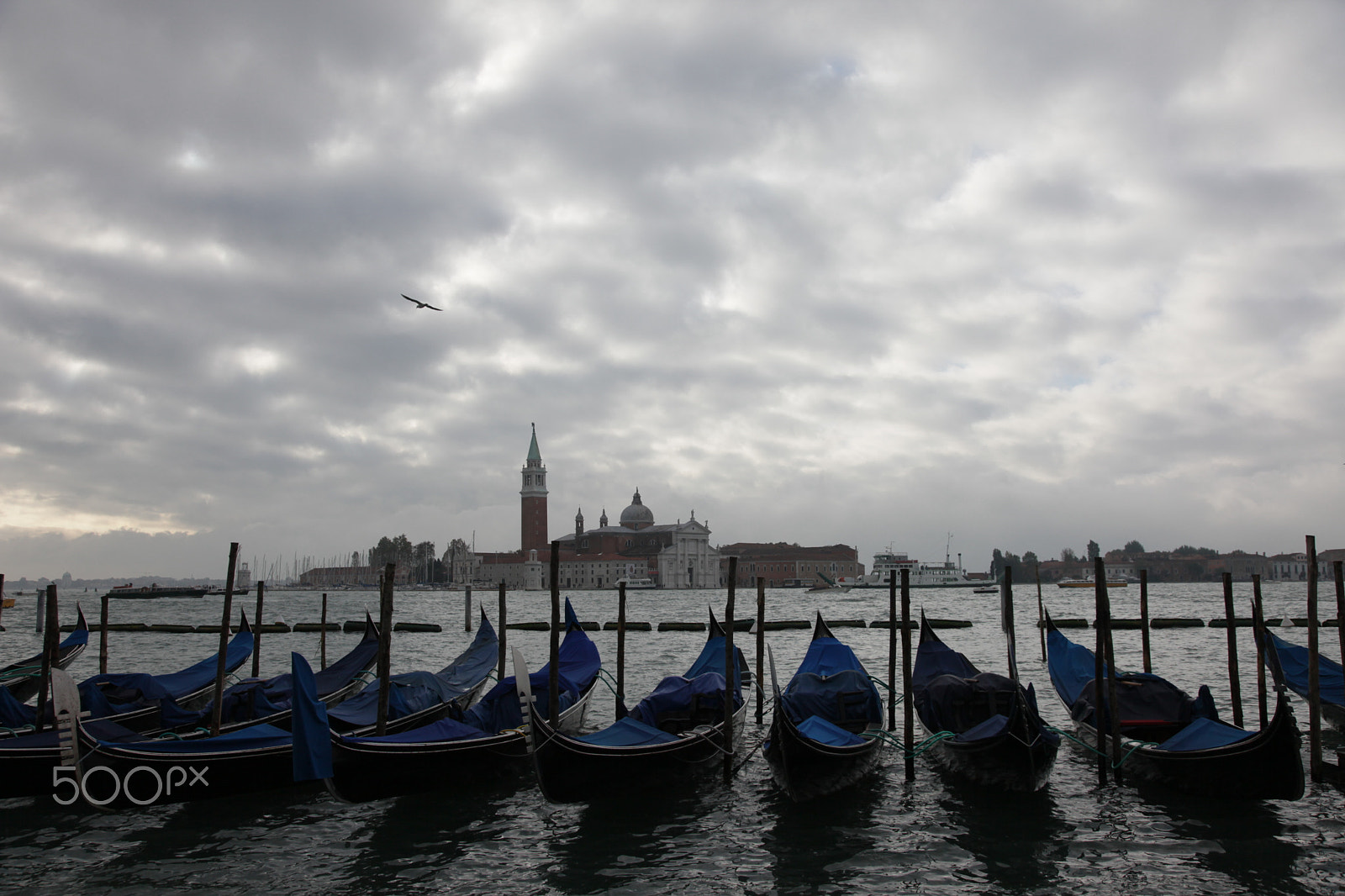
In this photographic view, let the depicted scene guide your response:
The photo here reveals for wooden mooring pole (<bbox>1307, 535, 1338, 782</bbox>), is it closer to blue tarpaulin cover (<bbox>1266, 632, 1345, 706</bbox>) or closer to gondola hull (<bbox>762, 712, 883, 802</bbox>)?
blue tarpaulin cover (<bbox>1266, 632, 1345, 706</bbox>)

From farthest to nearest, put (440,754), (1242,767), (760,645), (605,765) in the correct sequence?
(760,645)
(440,754)
(605,765)
(1242,767)

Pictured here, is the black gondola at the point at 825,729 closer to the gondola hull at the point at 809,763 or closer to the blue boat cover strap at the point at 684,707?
the gondola hull at the point at 809,763

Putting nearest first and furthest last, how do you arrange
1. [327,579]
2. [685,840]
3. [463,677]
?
1. [685,840]
2. [463,677]
3. [327,579]

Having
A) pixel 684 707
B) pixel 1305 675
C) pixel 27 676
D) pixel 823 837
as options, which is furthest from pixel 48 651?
pixel 1305 675

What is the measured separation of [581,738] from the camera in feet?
28.0

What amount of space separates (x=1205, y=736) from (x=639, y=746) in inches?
204

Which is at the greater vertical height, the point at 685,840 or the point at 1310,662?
the point at 1310,662

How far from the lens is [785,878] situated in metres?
6.63

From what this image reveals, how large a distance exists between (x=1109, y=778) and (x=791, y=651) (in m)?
15.3

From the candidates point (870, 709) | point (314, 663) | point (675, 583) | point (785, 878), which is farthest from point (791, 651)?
point (675, 583)

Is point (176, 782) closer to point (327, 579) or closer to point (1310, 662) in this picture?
point (1310, 662)

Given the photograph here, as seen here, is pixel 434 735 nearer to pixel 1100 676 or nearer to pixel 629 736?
pixel 629 736

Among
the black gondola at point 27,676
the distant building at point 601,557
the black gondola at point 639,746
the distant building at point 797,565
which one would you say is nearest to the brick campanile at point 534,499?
the distant building at point 601,557

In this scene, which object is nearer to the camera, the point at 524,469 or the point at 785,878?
the point at 785,878
